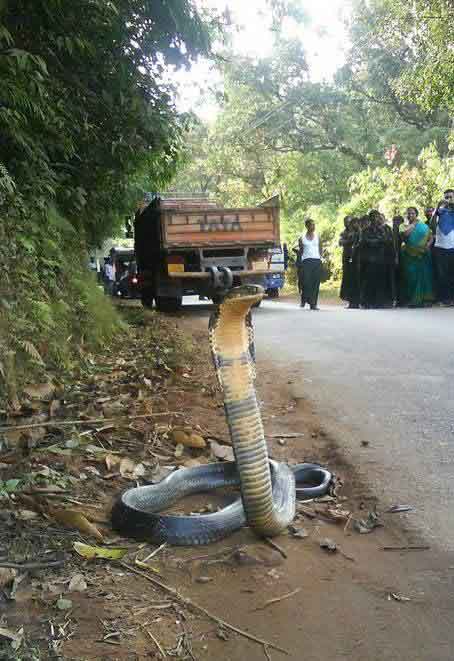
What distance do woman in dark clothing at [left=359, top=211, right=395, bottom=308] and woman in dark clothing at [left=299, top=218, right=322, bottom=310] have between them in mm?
951

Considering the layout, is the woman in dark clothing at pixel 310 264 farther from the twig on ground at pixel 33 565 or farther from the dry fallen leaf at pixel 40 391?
the twig on ground at pixel 33 565

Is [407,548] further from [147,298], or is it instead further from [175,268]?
[147,298]

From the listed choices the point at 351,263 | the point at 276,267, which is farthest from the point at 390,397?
the point at 276,267

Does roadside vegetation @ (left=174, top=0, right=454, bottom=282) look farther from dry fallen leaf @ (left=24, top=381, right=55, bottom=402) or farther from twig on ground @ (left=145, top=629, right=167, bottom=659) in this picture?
twig on ground @ (left=145, top=629, right=167, bottom=659)

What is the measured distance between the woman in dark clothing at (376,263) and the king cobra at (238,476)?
1203 centimetres

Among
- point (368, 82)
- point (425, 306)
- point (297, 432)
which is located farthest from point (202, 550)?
point (368, 82)

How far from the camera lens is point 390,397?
5.18 meters

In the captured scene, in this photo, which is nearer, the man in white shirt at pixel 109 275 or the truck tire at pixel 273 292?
the truck tire at pixel 273 292

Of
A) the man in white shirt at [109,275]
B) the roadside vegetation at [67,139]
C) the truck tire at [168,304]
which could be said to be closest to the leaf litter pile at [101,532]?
the roadside vegetation at [67,139]

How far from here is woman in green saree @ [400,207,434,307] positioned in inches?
564

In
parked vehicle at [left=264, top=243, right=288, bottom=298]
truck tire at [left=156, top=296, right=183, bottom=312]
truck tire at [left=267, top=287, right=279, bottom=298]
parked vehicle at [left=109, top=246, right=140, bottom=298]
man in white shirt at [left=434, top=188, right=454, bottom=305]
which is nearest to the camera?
man in white shirt at [left=434, top=188, right=454, bottom=305]

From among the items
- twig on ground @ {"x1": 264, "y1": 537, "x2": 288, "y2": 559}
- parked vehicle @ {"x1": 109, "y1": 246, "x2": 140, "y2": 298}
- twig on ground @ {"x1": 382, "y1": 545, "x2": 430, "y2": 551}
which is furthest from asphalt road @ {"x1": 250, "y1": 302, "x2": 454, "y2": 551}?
parked vehicle @ {"x1": 109, "y1": 246, "x2": 140, "y2": 298}

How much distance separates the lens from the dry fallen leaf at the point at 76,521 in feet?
9.45

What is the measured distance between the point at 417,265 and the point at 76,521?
12556 mm
